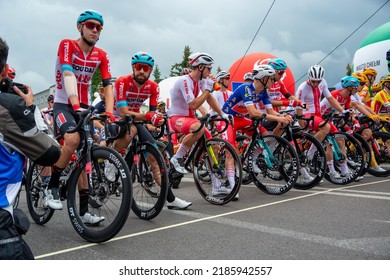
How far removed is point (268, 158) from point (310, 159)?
106cm

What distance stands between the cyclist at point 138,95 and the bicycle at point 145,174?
0.30ft

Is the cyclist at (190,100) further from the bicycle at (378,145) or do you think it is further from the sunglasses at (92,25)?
the bicycle at (378,145)

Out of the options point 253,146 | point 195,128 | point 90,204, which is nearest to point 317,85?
point 253,146

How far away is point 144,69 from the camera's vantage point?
214 inches

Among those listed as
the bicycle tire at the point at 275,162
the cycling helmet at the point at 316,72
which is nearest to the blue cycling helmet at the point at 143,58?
the bicycle tire at the point at 275,162

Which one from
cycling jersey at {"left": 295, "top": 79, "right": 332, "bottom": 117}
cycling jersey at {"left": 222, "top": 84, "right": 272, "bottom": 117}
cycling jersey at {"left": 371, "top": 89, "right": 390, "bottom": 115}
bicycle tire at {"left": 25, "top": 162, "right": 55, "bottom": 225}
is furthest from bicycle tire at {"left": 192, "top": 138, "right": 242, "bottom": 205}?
cycling jersey at {"left": 371, "top": 89, "right": 390, "bottom": 115}

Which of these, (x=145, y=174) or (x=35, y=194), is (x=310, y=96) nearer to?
(x=145, y=174)

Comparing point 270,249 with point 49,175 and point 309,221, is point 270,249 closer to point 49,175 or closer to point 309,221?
point 309,221

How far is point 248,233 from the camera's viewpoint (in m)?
4.02

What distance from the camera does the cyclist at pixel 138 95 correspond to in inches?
201

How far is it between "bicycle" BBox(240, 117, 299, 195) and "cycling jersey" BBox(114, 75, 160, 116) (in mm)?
1876

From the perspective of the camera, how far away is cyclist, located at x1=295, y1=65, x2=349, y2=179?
24.7ft

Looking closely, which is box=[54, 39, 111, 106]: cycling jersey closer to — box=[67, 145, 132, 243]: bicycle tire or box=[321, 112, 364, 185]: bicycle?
box=[67, 145, 132, 243]: bicycle tire

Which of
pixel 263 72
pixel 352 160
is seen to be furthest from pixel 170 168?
pixel 352 160
